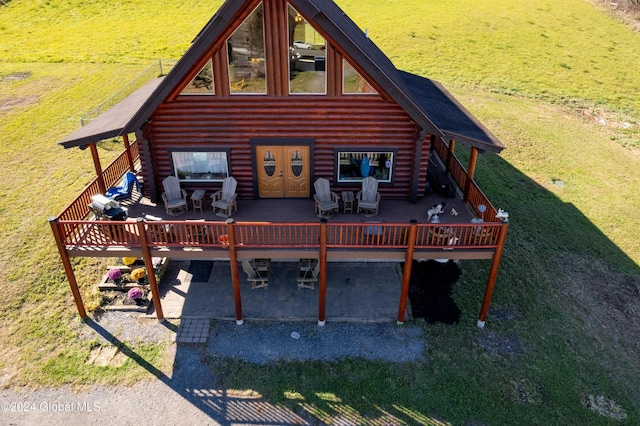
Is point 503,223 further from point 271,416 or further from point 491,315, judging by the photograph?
point 271,416

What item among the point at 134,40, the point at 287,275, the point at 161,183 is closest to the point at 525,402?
the point at 287,275

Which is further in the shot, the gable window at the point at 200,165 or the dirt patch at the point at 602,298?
the gable window at the point at 200,165

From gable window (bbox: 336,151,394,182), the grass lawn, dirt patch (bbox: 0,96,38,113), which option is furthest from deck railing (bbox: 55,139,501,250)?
dirt patch (bbox: 0,96,38,113)

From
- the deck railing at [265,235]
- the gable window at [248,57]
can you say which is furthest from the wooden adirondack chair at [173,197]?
the gable window at [248,57]

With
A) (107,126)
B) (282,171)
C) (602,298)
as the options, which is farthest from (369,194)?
(602,298)

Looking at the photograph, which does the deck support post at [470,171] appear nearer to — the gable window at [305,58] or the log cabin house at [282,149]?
the log cabin house at [282,149]

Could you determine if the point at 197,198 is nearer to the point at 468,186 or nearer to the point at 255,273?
the point at 255,273
